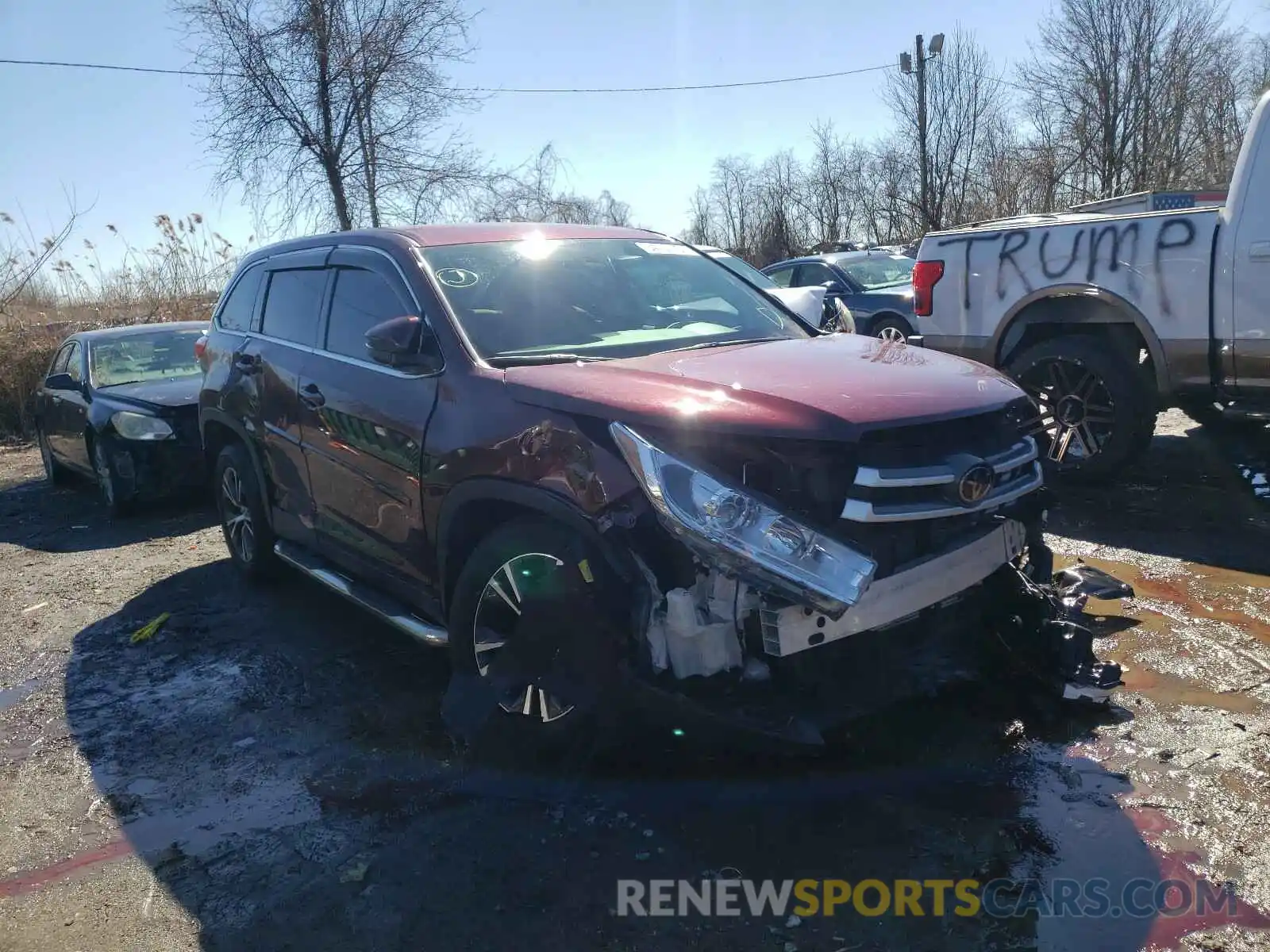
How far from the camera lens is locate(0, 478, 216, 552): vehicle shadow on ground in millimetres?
7386

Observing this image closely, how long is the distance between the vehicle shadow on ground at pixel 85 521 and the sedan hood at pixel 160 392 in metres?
0.91

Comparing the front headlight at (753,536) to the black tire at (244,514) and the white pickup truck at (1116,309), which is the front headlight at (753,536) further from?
the black tire at (244,514)

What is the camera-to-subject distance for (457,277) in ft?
12.6

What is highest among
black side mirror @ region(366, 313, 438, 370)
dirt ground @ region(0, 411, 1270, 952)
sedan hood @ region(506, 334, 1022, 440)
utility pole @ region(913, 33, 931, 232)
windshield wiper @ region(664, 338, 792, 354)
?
utility pole @ region(913, 33, 931, 232)

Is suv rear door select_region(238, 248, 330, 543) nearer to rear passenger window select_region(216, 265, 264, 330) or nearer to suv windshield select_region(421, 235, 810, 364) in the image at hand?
rear passenger window select_region(216, 265, 264, 330)

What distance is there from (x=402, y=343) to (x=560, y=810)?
1.72 m

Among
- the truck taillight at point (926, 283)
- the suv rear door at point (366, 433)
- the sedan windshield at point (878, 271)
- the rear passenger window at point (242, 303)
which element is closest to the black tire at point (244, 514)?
the rear passenger window at point (242, 303)

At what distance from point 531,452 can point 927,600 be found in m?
1.30

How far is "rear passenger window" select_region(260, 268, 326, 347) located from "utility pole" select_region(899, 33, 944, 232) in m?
23.1

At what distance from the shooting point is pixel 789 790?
305 centimetres

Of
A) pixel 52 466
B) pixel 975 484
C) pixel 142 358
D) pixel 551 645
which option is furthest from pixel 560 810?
pixel 52 466

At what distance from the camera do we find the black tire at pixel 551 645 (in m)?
2.81

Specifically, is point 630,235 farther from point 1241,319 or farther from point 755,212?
point 755,212

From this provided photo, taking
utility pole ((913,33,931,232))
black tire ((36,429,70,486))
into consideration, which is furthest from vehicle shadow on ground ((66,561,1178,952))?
utility pole ((913,33,931,232))
